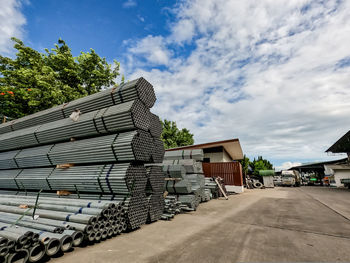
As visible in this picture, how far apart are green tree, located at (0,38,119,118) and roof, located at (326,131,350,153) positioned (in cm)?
3715

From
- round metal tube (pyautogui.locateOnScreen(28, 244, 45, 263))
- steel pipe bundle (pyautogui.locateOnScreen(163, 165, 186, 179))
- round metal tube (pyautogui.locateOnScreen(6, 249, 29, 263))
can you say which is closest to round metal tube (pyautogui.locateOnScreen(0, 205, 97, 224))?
round metal tube (pyautogui.locateOnScreen(28, 244, 45, 263))

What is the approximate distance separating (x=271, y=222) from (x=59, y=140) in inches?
378

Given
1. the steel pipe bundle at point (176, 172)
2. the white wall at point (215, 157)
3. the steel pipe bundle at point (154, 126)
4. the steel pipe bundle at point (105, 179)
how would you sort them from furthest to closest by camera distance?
1. the white wall at point (215, 157)
2. the steel pipe bundle at point (176, 172)
3. the steel pipe bundle at point (154, 126)
4. the steel pipe bundle at point (105, 179)

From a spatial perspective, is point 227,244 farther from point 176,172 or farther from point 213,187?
point 213,187

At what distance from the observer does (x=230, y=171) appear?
68.0ft

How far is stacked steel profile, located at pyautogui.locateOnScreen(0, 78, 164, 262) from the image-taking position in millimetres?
4484

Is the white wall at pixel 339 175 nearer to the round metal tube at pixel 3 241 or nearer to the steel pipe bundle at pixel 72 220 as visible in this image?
the steel pipe bundle at pixel 72 220

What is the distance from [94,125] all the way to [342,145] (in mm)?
45953

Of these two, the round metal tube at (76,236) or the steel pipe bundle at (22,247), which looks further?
the round metal tube at (76,236)

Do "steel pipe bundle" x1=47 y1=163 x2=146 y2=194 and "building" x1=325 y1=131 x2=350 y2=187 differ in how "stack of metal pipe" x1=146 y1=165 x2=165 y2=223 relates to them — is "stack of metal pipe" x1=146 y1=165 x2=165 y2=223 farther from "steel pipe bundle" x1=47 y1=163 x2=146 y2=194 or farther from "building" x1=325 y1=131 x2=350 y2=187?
"building" x1=325 y1=131 x2=350 y2=187

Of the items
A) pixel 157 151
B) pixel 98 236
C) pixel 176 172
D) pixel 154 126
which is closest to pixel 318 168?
pixel 176 172

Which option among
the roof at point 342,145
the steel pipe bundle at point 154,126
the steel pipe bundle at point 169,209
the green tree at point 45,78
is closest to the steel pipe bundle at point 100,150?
the steel pipe bundle at point 154,126

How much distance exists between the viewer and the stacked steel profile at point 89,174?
448 cm

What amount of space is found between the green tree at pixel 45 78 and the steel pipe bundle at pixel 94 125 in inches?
268
